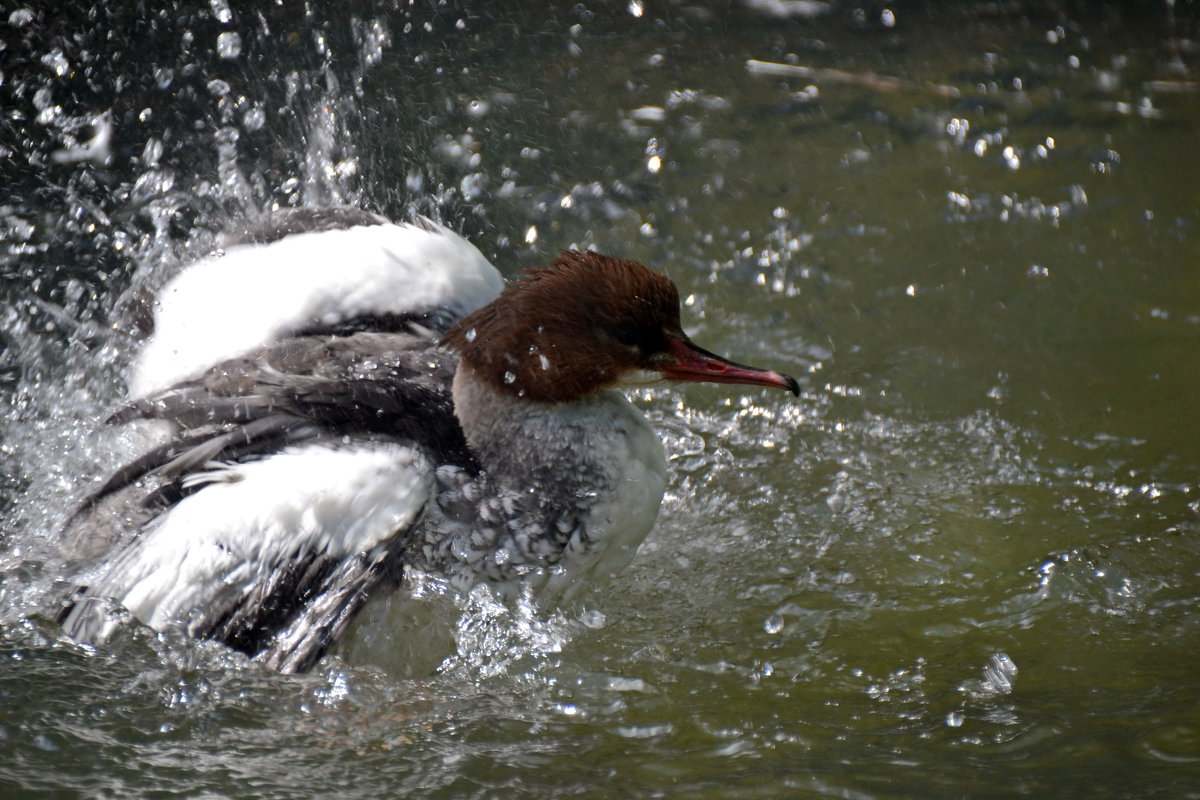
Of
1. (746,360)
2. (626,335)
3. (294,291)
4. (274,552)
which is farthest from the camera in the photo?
(746,360)

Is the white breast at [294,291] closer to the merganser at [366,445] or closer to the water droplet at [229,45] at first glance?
the merganser at [366,445]

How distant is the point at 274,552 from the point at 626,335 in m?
1.07

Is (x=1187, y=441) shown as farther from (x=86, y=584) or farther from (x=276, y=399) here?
(x=86, y=584)

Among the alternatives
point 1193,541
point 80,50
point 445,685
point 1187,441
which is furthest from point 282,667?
point 80,50

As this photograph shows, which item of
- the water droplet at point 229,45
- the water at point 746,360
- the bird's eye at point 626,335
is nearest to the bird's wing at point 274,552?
the water at point 746,360

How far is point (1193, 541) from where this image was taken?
340 centimetres

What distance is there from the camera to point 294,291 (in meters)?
3.65

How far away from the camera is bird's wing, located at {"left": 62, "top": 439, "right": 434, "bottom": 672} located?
283 centimetres

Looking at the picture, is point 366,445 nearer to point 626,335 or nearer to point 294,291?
point 626,335

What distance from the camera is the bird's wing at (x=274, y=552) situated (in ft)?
9.27

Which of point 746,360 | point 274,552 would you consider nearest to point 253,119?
point 746,360

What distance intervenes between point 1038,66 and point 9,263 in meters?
5.08

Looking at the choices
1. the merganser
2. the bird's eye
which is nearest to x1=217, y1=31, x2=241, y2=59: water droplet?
the merganser

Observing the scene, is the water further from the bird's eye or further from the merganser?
the bird's eye
